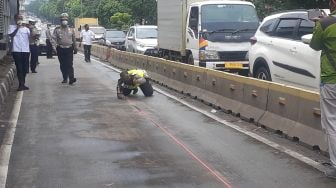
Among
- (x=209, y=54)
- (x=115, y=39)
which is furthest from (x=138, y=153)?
(x=115, y=39)

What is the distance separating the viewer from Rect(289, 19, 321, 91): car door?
28.8 feet

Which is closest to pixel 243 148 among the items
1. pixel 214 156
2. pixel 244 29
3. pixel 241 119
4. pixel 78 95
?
pixel 214 156

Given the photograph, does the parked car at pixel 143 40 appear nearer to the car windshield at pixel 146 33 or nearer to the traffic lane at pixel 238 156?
the car windshield at pixel 146 33

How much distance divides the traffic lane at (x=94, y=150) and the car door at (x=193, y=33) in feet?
15.1

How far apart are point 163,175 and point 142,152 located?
3.66ft

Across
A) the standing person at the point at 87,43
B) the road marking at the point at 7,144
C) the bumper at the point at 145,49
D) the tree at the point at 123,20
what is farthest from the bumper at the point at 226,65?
the tree at the point at 123,20

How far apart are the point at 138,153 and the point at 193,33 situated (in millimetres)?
9487

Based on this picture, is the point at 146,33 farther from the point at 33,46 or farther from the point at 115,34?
the point at 115,34

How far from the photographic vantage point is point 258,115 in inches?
357

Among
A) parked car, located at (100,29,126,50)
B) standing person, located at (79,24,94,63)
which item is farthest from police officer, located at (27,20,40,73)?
parked car, located at (100,29,126,50)

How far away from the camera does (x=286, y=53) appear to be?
9695mm

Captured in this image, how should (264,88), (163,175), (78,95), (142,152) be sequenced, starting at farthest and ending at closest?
(78,95) < (264,88) < (142,152) < (163,175)

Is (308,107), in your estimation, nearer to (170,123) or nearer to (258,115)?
(258,115)

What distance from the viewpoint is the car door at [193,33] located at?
52.0 ft
